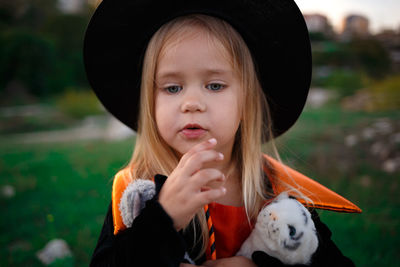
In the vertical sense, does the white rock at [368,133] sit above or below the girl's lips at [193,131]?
below

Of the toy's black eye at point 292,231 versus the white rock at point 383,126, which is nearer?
the toy's black eye at point 292,231

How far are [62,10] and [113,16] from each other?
222 inches

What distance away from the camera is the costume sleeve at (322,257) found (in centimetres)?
127

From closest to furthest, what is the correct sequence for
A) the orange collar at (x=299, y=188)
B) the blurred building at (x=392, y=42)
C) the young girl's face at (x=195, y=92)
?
1. the young girl's face at (x=195, y=92)
2. the orange collar at (x=299, y=188)
3. the blurred building at (x=392, y=42)

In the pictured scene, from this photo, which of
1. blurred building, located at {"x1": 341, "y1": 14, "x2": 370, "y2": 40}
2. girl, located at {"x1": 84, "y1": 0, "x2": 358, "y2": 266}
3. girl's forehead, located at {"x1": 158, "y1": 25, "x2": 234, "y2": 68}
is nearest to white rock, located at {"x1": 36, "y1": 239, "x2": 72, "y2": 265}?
girl, located at {"x1": 84, "y1": 0, "x2": 358, "y2": 266}

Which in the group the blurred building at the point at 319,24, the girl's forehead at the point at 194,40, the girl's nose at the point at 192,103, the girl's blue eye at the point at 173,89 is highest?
the blurred building at the point at 319,24

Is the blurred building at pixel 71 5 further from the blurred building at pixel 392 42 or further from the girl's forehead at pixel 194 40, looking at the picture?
the girl's forehead at pixel 194 40

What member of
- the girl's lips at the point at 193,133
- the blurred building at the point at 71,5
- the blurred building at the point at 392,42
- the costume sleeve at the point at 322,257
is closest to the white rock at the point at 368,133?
the blurred building at the point at 392,42

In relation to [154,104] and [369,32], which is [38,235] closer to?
[154,104]

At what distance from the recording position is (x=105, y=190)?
3.01 metres

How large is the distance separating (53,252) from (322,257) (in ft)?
5.47

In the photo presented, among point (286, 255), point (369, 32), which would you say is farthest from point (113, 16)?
point (369, 32)

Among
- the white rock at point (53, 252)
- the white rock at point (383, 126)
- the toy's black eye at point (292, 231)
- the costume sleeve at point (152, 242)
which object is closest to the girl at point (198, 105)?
the costume sleeve at point (152, 242)

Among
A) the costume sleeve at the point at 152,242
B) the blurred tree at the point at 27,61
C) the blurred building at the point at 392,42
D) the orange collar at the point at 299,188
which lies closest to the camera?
the costume sleeve at the point at 152,242
